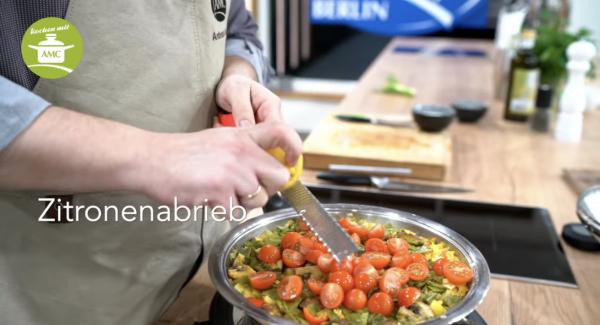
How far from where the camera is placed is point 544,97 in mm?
1797

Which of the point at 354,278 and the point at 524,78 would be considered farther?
the point at 524,78

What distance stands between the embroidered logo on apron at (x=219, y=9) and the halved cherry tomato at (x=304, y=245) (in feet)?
1.26

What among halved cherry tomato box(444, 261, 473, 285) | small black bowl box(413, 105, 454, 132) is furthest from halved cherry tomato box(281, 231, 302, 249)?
small black bowl box(413, 105, 454, 132)

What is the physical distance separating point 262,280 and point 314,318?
0.09 metres

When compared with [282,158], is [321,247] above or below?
below

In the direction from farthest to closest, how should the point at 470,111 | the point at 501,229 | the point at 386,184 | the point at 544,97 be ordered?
the point at 470,111 → the point at 544,97 → the point at 386,184 → the point at 501,229

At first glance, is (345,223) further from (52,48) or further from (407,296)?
(52,48)

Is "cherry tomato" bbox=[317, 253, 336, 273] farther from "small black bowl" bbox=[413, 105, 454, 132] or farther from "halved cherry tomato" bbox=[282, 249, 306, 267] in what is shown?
"small black bowl" bbox=[413, 105, 454, 132]

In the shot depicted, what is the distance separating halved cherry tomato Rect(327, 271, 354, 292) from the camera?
28.8 inches

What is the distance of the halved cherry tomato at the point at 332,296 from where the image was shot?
2.35ft

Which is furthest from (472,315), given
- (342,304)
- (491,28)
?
(491,28)

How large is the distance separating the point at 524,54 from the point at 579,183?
2.01ft

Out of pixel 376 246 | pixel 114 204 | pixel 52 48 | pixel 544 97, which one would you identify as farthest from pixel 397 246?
pixel 544 97

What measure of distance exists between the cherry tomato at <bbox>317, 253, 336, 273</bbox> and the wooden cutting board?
2.33ft
